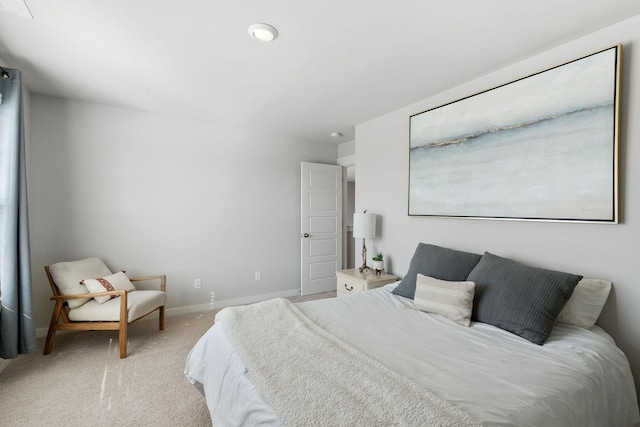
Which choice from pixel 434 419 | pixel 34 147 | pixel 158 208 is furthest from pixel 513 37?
pixel 34 147

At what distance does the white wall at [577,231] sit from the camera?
1.63m

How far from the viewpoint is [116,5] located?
1.55 meters

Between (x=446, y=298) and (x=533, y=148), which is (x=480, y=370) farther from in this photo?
(x=533, y=148)

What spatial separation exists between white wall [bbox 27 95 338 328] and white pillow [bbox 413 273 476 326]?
2600 millimetres

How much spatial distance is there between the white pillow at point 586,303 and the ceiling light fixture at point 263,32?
2438mm

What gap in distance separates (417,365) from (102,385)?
7.53ft

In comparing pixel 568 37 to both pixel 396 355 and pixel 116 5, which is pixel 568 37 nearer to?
pixel 396 355

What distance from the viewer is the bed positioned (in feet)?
3.31

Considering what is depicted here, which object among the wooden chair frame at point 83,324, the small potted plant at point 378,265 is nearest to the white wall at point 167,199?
the wooden chair frame at point 83,324

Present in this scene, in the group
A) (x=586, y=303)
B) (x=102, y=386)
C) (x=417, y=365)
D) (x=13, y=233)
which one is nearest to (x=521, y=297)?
(x=586, y=303)

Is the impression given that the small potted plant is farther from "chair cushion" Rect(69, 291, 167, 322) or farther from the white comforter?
"chair cushion" Rect(69, 291, 167, 322)

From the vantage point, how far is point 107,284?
2719 mm

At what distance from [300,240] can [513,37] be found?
3411 mm

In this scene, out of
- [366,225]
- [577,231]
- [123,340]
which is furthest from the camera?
[366,225]
